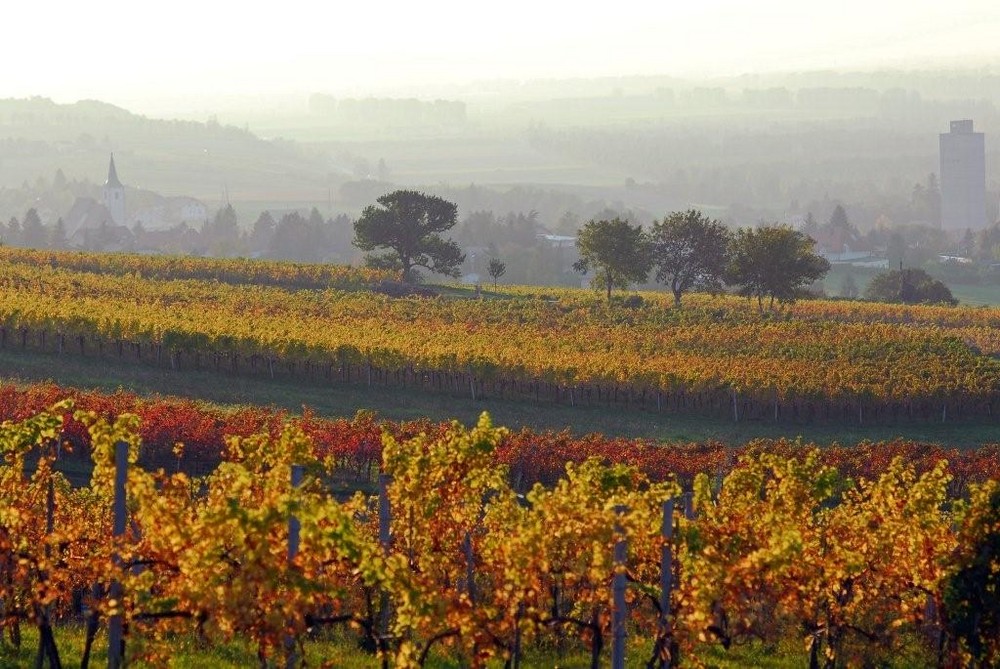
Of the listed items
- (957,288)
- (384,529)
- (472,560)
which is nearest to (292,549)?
(384,529)

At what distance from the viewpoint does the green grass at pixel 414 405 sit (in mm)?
62375

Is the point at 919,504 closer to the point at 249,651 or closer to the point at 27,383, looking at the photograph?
the point at 249,651

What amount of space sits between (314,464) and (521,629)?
24.2ft

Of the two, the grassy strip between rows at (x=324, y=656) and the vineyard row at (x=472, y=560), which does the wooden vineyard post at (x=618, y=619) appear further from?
the grassy strip between rows at (x=324, y=656)

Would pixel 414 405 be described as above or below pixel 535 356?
below

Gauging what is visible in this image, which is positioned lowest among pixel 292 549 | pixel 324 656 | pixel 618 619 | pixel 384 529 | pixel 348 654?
pixel 348 654

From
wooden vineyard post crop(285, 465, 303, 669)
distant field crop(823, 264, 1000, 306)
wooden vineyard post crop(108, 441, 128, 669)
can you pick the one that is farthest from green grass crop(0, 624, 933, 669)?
distant field crop(823, 264, 1000, 306)

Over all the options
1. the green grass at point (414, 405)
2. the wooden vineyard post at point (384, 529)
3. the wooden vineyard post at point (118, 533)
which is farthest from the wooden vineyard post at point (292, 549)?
the green grass at point (414, 405)

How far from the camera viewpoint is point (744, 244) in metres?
102

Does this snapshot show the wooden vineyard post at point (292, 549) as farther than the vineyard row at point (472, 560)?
No

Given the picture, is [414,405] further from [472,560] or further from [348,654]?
[348,654]

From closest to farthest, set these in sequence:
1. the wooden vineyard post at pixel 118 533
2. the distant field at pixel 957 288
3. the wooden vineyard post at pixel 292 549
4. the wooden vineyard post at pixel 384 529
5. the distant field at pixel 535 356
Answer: the wooden vineyard post at pixel 292 549
the wooden vineyard post at pixel 118 533
the wooden vineyard post at pixel 384 529
the distant field at pixel 535 356
the distant field at pixel 957 288

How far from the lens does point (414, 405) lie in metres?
64.9

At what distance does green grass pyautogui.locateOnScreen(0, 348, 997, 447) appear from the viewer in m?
62.4
